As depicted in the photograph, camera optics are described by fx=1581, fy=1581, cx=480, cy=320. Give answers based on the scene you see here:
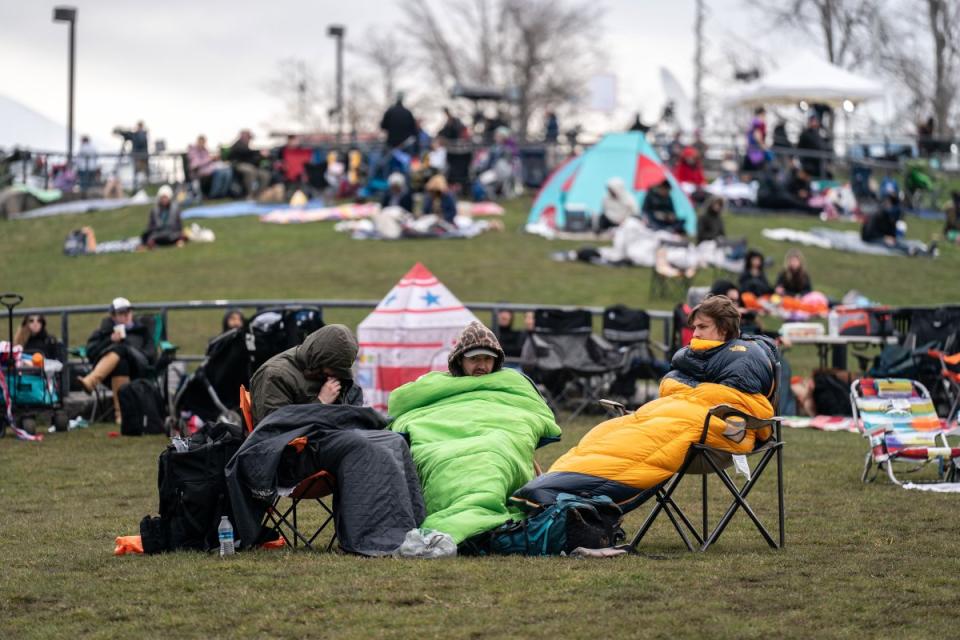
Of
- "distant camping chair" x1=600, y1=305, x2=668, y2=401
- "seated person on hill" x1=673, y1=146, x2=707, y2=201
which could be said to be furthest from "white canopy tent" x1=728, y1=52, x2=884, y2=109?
"distant camping chair" x1=600, y1=305, x2=668, y2=401

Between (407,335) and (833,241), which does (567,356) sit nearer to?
(407,335)

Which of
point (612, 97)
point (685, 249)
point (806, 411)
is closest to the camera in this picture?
point (806, 411)

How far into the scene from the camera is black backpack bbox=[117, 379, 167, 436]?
12742 mm

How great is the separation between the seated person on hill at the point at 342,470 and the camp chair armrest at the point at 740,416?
1377 millimetres

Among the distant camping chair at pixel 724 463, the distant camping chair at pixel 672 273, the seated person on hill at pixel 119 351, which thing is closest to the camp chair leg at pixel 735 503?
the distant camping chair at pixel 724 463

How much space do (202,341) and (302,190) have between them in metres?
10.9

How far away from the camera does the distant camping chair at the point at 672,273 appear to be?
66.5 feet

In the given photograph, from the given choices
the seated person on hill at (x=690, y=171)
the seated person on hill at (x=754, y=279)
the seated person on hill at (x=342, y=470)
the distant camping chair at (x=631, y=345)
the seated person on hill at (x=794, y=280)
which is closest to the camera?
the seated person on hill at (x=342, y=470)

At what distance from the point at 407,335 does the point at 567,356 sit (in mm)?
1738

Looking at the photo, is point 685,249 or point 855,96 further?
point 855,96

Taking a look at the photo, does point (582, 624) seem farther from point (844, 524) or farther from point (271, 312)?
point (271, 312)

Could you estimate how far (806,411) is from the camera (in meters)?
14.1

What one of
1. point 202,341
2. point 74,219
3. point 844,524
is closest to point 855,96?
point 74,219

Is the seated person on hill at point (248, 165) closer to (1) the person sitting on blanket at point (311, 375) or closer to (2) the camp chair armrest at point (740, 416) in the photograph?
(1) the person sitting on blanket at point (311, 375)
